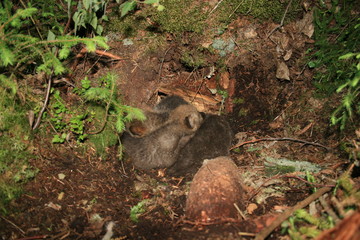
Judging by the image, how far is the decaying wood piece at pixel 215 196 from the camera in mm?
2973

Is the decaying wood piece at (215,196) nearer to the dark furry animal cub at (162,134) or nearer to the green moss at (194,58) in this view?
the dark furry animal cub at (162,134)

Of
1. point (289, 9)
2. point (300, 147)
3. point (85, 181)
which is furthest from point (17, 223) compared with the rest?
point (289, 9)

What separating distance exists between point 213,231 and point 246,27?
3.75 metres

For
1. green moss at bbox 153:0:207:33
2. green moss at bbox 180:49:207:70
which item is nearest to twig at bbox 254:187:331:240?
green moss at bbox 180:49:207:70

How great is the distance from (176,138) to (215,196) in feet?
5.50

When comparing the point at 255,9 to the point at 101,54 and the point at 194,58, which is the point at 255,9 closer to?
the point at 194,58

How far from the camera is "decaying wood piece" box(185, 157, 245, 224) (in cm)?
297

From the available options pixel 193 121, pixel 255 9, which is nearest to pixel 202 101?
pixel 193 121

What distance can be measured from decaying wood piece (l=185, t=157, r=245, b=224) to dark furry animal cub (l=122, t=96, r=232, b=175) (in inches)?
40.9

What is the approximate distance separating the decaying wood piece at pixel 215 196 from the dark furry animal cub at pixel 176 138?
1.04 meters

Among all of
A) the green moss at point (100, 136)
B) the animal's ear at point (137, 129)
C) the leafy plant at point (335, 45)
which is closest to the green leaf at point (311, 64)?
the leafy plant at point (335, 45)

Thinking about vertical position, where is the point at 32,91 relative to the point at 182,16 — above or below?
below

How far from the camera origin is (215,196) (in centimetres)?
307

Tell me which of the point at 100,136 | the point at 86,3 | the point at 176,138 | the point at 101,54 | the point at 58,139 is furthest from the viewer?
the point at 176,138
